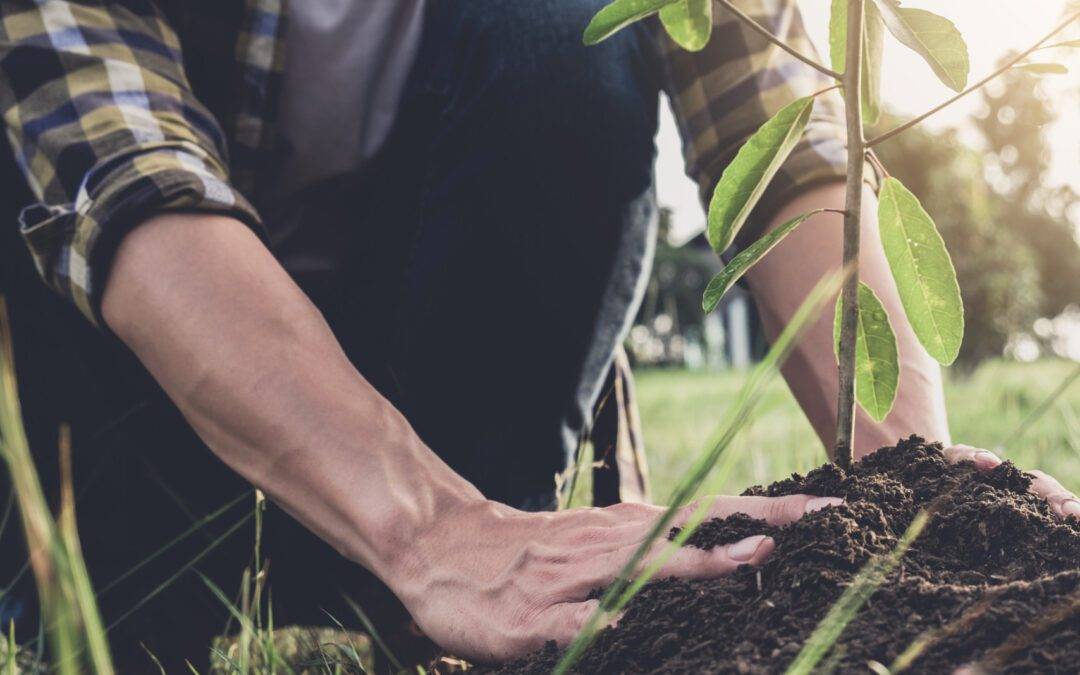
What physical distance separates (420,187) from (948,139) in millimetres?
10688

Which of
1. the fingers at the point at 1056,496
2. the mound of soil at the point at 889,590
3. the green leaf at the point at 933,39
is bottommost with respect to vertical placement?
the fingers at the point at 1056,496

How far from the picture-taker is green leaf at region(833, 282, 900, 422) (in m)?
0.91

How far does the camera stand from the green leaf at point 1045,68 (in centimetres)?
82

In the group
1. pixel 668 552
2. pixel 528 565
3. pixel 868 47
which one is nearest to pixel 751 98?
pixel 868 47

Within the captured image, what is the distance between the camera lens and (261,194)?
62.0 inches

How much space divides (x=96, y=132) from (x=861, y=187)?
3.13 feet

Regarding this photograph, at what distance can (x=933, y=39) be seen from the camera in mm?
833

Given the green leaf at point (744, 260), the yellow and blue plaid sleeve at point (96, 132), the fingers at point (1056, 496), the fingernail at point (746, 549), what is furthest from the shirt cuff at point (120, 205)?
the fingers at point (1056, 496)

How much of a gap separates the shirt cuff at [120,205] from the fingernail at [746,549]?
2.42 ft

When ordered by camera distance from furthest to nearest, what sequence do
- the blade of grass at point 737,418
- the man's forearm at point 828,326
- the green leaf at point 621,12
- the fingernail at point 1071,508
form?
the man's forearm at point 828,326 → the fingernail at point 1071,508 → the green leaf at point 621,12 → the blade of grass at point 737,418

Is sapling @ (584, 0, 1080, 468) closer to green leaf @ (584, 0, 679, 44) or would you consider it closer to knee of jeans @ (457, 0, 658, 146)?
green leaf @ (584, 0, 679, 44)

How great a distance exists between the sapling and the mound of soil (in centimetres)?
10

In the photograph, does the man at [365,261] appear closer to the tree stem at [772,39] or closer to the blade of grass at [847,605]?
the blade of grass at [847,605]

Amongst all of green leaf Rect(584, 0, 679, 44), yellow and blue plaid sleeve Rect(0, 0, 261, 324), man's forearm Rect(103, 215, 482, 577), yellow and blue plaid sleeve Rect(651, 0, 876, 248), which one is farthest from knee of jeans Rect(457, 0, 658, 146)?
green leaf Rect(584, 0, 679, 44)
